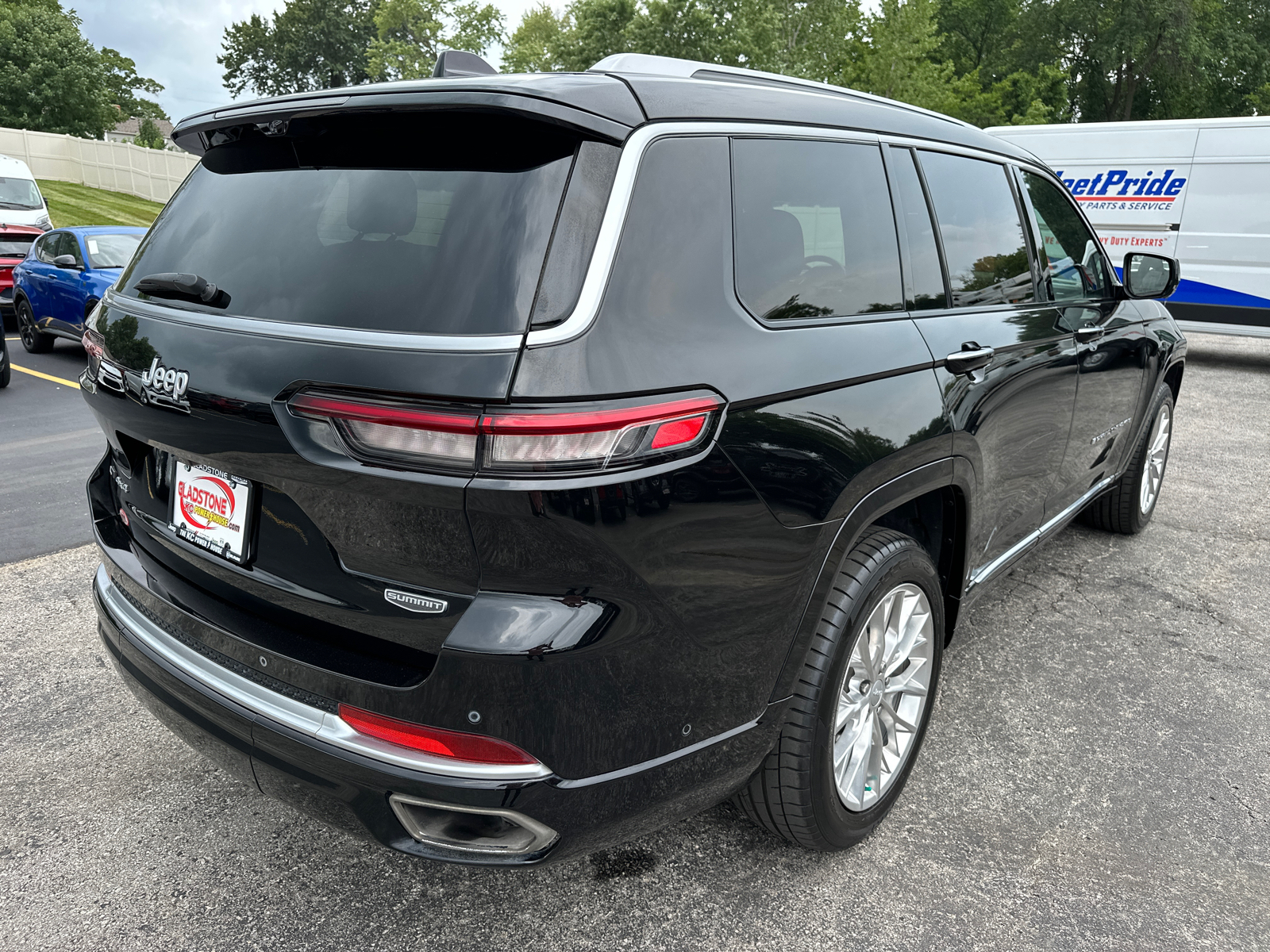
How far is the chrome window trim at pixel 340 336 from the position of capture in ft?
5.26

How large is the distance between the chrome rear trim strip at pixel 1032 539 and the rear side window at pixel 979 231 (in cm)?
89

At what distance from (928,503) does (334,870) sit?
192cm

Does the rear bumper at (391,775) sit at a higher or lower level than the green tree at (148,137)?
lower

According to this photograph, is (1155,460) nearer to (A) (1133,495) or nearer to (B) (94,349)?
(A) (1133,495)

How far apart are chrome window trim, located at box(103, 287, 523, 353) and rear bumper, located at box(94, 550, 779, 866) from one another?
72 centimetres

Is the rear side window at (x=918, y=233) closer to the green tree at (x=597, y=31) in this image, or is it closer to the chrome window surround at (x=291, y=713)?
the chrome window surround at (x=291, y=713)

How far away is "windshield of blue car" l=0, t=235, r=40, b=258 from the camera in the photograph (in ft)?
40.5

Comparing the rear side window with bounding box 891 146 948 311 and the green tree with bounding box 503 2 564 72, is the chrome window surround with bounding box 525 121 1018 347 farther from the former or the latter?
the green tree with bounding box 503 2 564 72

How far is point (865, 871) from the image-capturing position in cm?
241

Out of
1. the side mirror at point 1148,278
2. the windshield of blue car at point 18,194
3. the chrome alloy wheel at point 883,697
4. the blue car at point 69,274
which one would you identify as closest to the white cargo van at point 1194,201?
the side mirror at point 1148,278

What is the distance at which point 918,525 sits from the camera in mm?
2711

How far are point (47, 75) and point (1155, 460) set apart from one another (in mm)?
51814

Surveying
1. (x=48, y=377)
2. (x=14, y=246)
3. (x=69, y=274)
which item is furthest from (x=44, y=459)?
(x=14, y=246)

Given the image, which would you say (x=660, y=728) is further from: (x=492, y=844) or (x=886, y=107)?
(x=886, y=107)
